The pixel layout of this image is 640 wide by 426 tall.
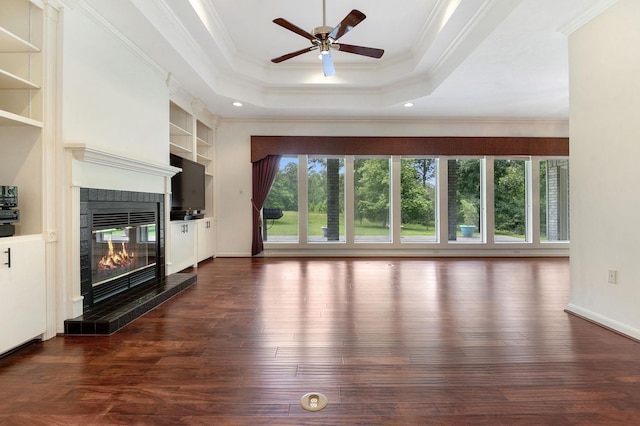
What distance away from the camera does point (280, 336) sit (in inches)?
99.6

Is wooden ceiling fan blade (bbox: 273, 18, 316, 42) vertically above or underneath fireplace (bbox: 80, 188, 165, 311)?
above

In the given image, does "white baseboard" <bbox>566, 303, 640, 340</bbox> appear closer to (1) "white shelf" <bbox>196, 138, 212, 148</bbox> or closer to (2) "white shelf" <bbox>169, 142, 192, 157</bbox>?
(2) "white shelf" <bbox>169, 142, 192, 157</bbox>

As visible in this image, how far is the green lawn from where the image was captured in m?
6.63

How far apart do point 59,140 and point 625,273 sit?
4.67m

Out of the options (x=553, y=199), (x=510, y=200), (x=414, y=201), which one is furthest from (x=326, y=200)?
(x=553, y=199)

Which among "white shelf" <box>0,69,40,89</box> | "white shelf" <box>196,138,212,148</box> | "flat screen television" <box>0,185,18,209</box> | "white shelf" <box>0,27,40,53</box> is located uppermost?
"white shelf" <box>196,138,212,148</box>

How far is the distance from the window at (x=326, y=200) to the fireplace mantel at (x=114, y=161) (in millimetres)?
3152

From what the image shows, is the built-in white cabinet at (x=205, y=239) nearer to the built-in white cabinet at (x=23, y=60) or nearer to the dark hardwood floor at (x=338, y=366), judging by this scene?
the dark hardwood floor at (x=338, y=366)

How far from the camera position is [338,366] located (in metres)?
2.06

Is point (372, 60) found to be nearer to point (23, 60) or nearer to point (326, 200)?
point (326, 200)

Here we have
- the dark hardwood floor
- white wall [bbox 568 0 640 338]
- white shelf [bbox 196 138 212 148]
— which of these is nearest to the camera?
the dark hardwood floor

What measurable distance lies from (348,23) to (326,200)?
415cm

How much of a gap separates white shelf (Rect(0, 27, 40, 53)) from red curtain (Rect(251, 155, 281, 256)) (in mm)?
4128

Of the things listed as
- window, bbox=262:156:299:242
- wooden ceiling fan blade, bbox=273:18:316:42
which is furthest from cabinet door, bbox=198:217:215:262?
wooden ceiling fan blade, bbox=273:18:316:42
